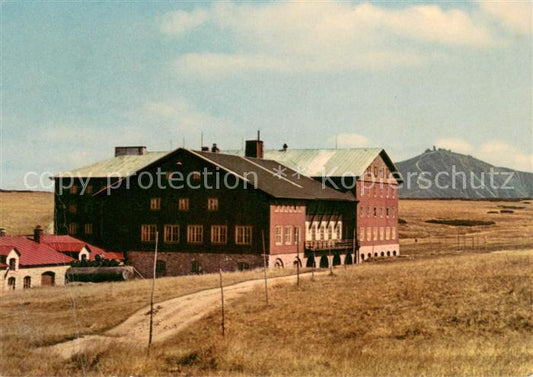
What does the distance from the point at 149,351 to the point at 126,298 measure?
13126 mm

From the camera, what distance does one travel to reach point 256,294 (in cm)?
4144

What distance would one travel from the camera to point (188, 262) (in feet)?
206

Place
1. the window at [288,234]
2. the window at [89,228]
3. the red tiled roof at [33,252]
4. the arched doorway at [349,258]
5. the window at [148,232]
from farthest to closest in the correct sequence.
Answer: the arched doorway at [349,258]
the window at [89,228]
the window at [148,232]
the window at [288,234]
the red tiled roof at [33,252]

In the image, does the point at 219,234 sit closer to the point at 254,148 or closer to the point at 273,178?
the point at 273,178

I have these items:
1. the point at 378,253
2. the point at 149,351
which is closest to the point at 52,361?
the point at 149,351

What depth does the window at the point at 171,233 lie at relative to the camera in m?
63.9

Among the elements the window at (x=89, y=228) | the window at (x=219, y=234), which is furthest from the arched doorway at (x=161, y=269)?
the window at (x=89, y=228)

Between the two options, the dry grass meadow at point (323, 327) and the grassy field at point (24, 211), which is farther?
the grassy field at point (24, 211)

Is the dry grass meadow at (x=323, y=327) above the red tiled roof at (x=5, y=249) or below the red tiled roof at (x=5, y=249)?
below

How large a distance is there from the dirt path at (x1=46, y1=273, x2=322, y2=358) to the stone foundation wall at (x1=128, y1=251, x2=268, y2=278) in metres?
16.7

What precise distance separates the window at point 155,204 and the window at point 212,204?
5.24 metres

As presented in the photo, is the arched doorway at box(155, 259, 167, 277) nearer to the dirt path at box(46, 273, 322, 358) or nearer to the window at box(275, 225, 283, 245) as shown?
the window at box(275, 225, 283, 245)

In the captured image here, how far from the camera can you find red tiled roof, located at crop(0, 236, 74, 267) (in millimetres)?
57094

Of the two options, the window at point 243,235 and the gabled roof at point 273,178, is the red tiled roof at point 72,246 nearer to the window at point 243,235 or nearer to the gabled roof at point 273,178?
the window at point 243,235
